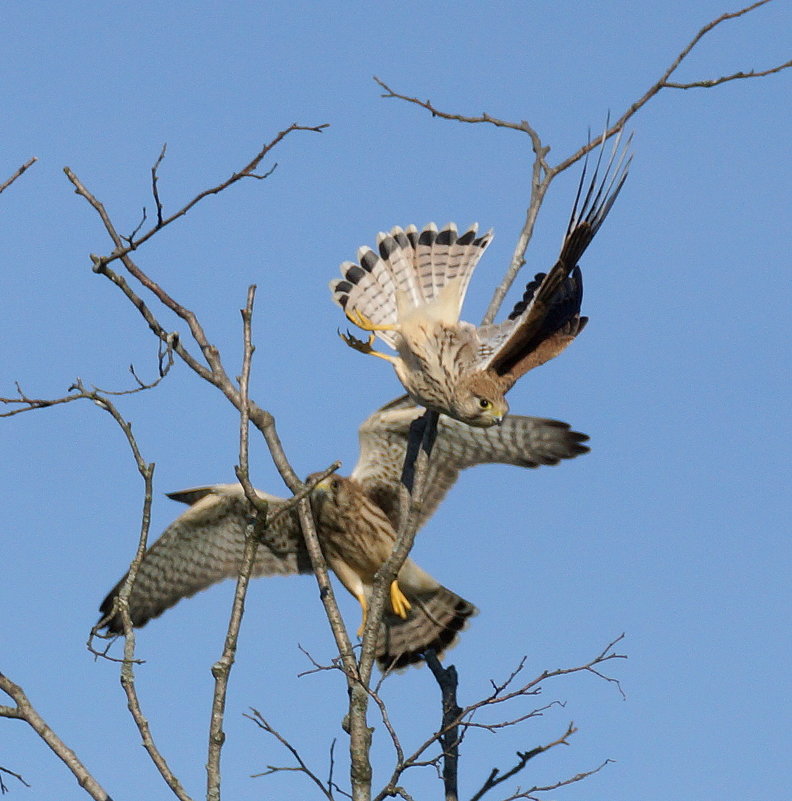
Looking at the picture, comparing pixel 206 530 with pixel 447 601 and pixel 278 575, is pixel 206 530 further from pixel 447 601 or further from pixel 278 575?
pixel 447 601

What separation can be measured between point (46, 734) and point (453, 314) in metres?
2.96

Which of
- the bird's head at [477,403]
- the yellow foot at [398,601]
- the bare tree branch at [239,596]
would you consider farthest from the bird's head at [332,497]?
the bare tree branch at [239,596]

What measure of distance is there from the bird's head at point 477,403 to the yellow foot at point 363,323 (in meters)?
0.63

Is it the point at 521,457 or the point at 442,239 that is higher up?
the point at 442,239

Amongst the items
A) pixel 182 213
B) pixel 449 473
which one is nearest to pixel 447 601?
pixel 449 473

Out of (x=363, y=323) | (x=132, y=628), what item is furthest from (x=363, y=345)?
(x=132, y=628)

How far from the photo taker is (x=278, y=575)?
695 centimetres

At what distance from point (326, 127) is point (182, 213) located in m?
0.65

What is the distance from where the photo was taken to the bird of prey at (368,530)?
6.37 meters

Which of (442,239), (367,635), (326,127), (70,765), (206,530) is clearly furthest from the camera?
(206,530)

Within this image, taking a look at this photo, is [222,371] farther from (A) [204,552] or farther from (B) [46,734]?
(A) [204,552]

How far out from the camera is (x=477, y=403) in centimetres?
549

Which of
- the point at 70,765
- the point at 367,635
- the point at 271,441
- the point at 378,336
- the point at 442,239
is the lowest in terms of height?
the point at 70,765

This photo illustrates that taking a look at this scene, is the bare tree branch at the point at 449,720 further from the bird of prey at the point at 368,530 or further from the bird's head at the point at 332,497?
the bird's head at the point at 332,497
